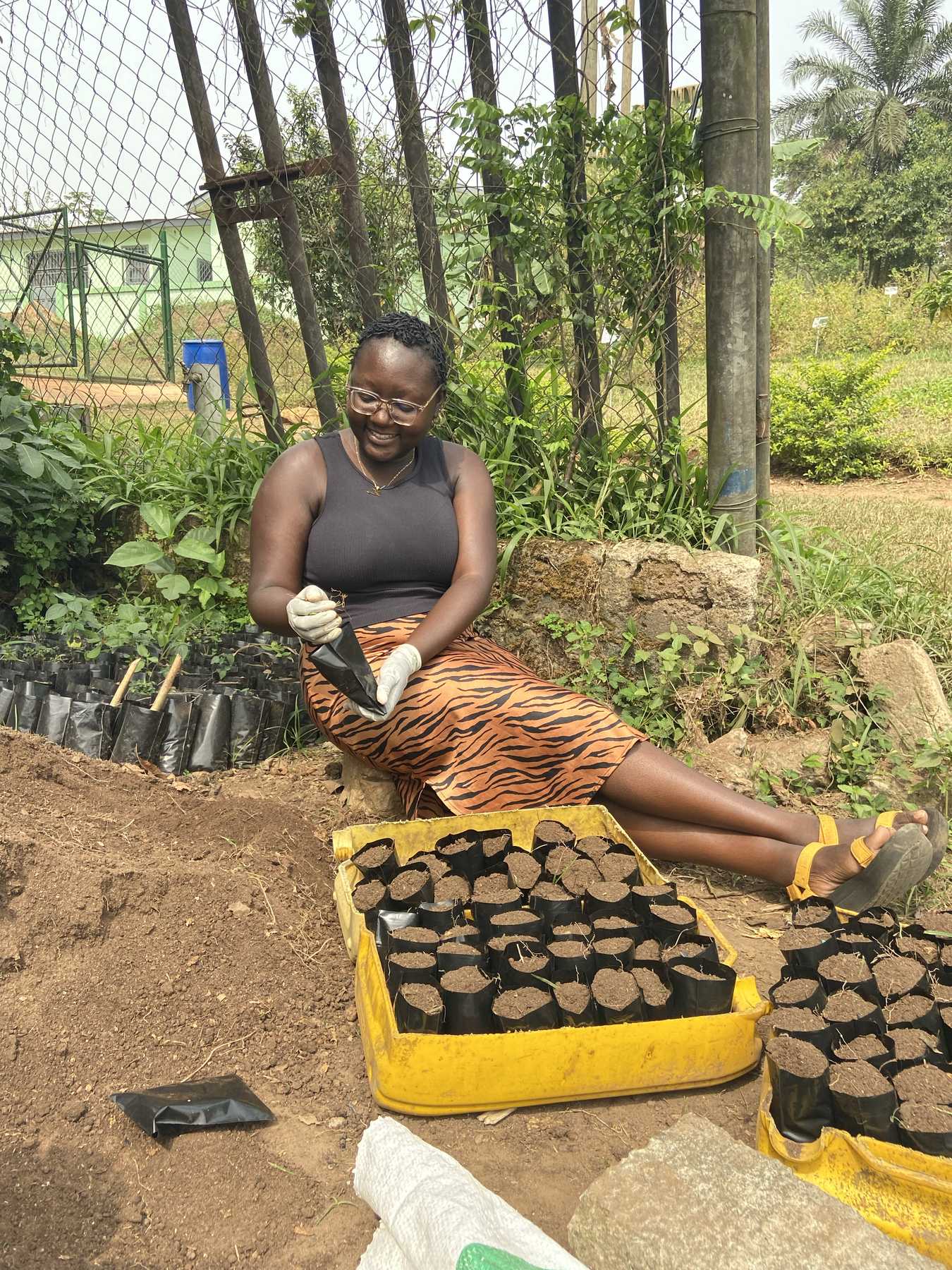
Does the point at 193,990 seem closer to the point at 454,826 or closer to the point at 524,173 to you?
the point at 454,826

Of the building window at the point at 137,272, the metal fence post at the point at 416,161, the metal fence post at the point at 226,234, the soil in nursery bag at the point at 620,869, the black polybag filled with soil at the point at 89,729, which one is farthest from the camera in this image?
the building window at the point at 137,272

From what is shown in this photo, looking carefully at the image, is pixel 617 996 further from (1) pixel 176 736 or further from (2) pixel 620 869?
(1) pixel 176 736

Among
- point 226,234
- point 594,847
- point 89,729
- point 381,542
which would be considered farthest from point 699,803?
point 226,234

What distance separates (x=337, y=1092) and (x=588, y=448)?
2.56 m

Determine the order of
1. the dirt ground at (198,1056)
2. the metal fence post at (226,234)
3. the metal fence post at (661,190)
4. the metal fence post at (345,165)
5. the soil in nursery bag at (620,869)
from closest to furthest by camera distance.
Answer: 1. the dirt ground at (198,1056)
2. the soil in nursery bag at (620,869)
3. the metal fence post at (661,190)
4. the metal fence post at (345,165)
5. the metal fence post at (226,234)

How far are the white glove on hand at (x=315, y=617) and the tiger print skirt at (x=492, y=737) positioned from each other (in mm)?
311

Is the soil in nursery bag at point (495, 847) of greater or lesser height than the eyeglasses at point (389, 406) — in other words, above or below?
below

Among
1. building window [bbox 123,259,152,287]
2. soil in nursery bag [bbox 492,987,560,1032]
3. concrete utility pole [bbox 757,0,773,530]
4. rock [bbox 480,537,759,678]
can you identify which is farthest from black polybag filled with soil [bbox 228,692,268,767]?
building window [bbox 123,259,152,287]

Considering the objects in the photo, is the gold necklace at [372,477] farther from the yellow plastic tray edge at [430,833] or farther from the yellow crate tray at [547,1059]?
the yellow crate tray at [547,1059]

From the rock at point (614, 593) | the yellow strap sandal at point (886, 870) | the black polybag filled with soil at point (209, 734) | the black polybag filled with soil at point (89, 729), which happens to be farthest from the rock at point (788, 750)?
the black polybag filled with soil at point (89, 729)

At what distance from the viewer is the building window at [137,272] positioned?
265 inches

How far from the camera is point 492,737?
2.77m

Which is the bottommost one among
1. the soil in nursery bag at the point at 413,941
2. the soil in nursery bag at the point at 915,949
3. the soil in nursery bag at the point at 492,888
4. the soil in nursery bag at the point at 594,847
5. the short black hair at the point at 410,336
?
the soil in nursery bag at the point at 915,949

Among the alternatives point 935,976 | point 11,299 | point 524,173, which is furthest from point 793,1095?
point 11,299
